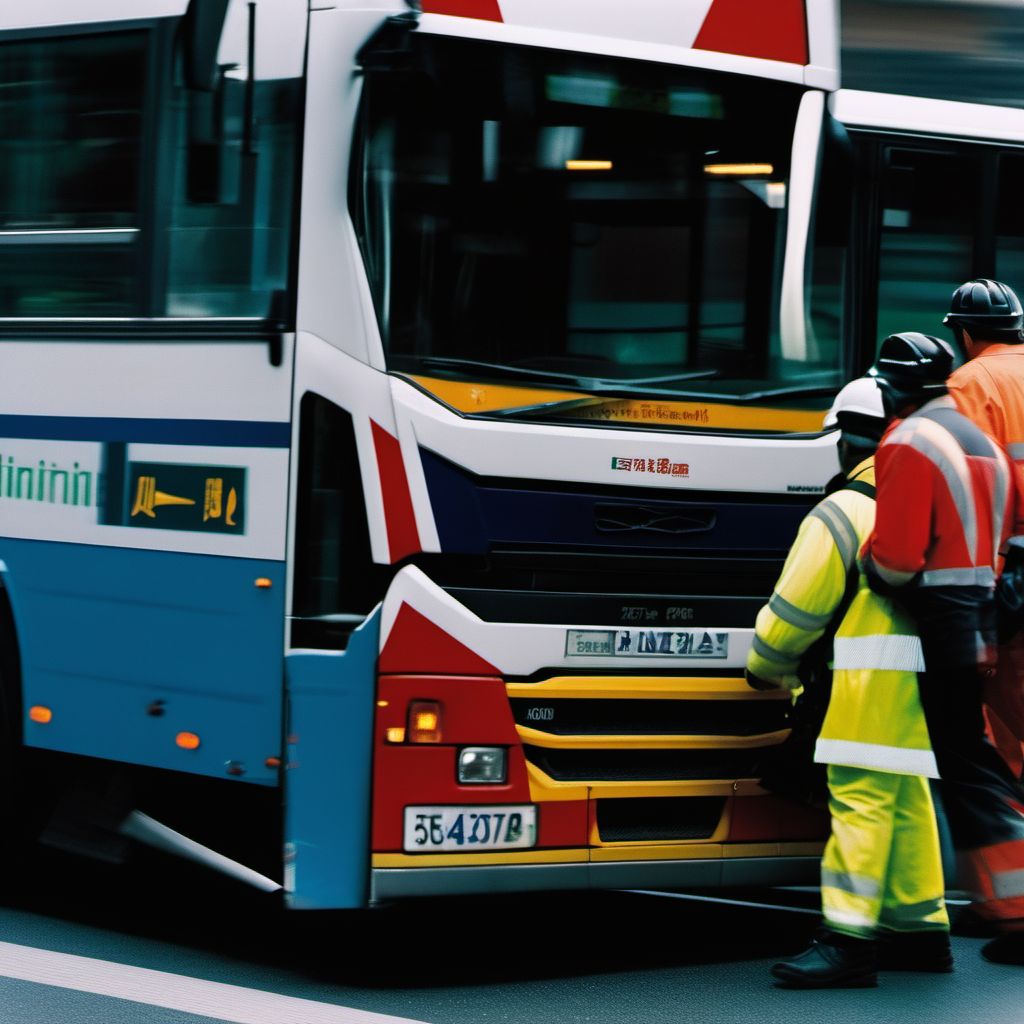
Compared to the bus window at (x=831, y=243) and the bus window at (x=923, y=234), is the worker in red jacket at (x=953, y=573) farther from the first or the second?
the bus window at (x=923, y=234)

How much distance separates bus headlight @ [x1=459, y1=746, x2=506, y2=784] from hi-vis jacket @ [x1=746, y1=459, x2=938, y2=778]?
34.6 inches

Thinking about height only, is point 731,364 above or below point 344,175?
below

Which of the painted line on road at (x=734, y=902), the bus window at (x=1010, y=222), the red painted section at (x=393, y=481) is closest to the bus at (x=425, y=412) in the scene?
the red painted section at (x=393, y=481)

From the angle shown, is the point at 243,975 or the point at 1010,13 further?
the point at 1010,13

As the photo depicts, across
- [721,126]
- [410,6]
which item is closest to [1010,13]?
[721,126]

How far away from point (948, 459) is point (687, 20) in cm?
157

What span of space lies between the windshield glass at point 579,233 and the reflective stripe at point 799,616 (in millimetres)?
628

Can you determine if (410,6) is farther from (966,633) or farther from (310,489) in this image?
(966,633)

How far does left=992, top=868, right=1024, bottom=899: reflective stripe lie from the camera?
6.28 metres

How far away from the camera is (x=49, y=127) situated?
6.70 meters

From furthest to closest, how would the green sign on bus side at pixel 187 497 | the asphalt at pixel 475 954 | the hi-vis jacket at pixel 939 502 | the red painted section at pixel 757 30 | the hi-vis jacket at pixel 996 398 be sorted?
the hi-vis jacket at pixel 996 398
the red painted section at pixel 757 30
the green sign on bus side at pixel 187 497
the hi-vis jacket at pixel 939 502
the asphalt at pixel 475 954

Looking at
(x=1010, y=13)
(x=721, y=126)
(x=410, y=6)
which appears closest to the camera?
(x=410, y=6)

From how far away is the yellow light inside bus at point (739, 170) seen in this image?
6.43m

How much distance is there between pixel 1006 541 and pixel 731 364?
1.05 meters
